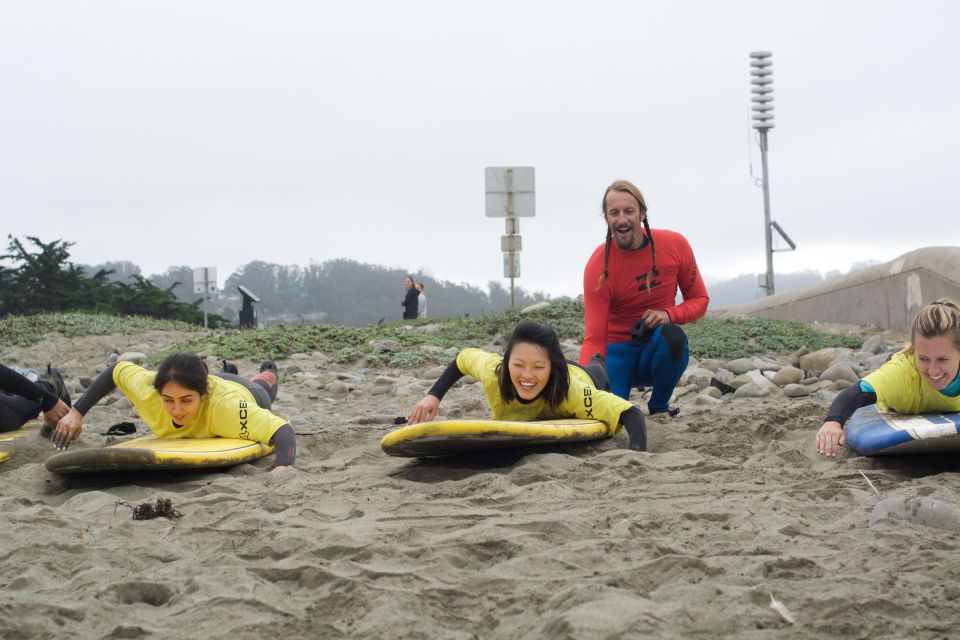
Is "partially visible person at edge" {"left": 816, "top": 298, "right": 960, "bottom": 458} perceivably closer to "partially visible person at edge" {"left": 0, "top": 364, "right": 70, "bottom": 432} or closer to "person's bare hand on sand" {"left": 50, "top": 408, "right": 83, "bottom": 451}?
"person's bare hand on sand" {"left": 50, "top": 408, "right": 83, "bottom": 451}

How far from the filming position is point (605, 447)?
5.53 metres

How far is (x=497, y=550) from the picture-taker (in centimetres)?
325

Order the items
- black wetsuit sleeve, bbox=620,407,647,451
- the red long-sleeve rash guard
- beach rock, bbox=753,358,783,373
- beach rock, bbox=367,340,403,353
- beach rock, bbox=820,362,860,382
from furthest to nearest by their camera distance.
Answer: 1. beach rock, bbox=367,340,403,353
2. beach rock, bbox=753,358,783,373
3. beach rock, bbox=820,362,860,382
4. the red long-sleeve rash guard
5. black wetsuit sleeve, bbox=620,407,647,451

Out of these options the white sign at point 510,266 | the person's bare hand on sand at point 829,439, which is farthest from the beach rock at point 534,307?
the person's bare hand on sand at point 829,439

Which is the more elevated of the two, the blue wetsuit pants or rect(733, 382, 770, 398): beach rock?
the blue wetsuit pants

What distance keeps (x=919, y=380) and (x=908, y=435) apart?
0.60m

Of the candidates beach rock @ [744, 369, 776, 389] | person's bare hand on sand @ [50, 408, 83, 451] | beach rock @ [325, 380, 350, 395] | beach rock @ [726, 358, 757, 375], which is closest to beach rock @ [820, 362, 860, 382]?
beach rock @ [744, 369, 776, 389]

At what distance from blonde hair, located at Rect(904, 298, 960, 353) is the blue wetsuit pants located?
202cm

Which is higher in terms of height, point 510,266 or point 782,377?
point 510,266

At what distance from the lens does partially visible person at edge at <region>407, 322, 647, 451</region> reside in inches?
220

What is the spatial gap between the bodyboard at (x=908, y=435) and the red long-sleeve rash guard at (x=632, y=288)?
2.09 meters

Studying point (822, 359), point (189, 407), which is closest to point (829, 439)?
point (189, 407)

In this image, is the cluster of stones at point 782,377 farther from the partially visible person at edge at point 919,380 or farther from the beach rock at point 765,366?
the partially visible person at edge at point 919,380

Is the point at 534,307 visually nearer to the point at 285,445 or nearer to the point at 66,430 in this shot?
the point at 66,430
